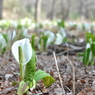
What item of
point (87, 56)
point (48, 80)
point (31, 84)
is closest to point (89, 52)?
point (87, 56)

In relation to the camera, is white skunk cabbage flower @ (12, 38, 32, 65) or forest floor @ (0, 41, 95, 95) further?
forest floor @ (0, 41, 95, 95)

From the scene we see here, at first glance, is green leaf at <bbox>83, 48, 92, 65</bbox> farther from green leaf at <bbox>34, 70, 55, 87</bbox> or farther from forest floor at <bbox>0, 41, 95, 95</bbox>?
green leaf at <bbox>34, 70, 55, 87</bbox>

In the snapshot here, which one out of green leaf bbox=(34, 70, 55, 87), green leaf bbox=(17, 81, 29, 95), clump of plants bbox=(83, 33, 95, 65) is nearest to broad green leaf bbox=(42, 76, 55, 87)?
green leaf bbox=(34, 70, 55, 87)

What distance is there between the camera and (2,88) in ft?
3.90

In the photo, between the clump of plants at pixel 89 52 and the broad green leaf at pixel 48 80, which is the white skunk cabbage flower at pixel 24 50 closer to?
the broad green leaf at pixel 48 80

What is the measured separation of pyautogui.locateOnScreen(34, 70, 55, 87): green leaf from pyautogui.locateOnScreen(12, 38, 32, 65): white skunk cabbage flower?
0.39 feet

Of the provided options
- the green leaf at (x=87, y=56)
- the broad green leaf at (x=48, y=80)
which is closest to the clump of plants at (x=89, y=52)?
the green leaf at (x=87, y=56)

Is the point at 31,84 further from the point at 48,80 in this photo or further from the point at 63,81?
the point at 63,81

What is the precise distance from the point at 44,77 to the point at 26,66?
0.44ft

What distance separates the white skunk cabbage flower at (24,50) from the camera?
0.96 metres

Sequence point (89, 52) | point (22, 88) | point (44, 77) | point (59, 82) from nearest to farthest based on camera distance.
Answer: point (22, 88)
point (44, 77)
point (59, 82)
point (89, 52)

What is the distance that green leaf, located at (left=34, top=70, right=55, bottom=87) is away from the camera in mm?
1042

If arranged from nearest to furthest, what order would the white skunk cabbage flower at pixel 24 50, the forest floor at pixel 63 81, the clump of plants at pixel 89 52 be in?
the white skunk cabbage flower at pixel 24 50, the forest floor at pixel 63 81, the clump of plants at pixel 89 52

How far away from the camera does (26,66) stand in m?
1.06
